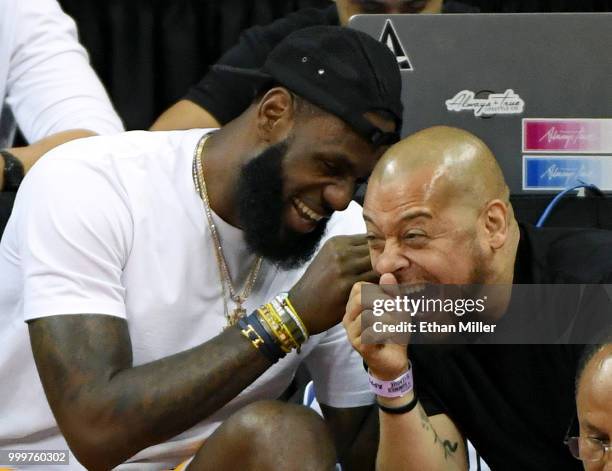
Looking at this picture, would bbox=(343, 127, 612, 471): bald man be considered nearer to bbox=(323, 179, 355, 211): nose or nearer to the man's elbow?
bbox=(323, 179, 355, 211): nose

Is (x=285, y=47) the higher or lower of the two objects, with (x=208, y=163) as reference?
higher

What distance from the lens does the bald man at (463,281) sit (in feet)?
6.84

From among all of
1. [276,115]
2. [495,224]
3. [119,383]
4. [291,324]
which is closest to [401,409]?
[291,324]

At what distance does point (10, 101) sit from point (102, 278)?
0.87 meters

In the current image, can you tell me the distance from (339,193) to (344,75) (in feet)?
0.67

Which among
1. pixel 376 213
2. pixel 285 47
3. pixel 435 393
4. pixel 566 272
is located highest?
pixel 285 47

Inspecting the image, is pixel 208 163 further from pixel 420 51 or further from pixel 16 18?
pixel 16 18

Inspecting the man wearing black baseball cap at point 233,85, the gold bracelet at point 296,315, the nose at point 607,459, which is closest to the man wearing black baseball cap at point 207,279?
the gold bracelet at point 296,315

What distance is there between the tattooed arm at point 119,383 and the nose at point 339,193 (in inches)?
11.3

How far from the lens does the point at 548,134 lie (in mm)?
2527

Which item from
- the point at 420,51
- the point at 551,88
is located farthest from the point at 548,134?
the point at 420,51

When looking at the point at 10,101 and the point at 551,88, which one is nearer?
the point at 551,88

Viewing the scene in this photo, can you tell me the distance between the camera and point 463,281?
6.98 ft

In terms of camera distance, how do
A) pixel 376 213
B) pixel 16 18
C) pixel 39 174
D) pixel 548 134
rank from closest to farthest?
pixel 376 213
pixel 39 174
pixel 548 134
pixel 16 18
